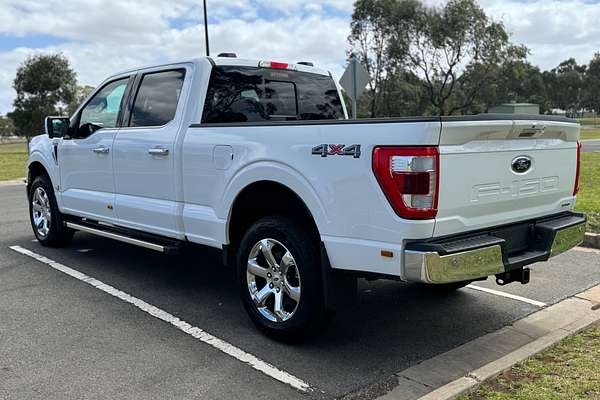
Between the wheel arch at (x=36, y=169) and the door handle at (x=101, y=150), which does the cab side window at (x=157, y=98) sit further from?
the wheel arch at (x=36, y=169)

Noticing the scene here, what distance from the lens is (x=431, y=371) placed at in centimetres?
355

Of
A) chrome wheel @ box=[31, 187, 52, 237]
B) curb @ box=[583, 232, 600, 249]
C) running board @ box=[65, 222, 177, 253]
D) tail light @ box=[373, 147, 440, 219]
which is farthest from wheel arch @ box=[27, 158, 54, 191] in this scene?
curb @ box=[583, 232, 600, 249]

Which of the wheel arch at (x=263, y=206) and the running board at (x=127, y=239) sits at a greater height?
the wheel arch at (x=263, y=206)

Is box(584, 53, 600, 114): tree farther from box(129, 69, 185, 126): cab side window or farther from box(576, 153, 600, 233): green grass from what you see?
box(129, 69, 185, 126): cab side window

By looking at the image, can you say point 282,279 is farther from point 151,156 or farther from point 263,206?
point 151,156

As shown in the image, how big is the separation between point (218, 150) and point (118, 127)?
1.67 m

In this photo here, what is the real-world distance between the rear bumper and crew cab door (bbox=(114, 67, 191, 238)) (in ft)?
7.59

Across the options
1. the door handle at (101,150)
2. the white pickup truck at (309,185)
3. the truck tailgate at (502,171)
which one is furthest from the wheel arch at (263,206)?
the door handle at (101,150)

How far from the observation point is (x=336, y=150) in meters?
3.48

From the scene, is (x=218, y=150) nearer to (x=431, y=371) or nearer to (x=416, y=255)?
(x=416, y=255)

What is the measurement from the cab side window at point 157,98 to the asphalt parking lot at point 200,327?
1.55 m

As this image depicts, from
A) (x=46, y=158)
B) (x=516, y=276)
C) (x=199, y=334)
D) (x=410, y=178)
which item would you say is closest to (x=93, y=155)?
(x=46, y=158)

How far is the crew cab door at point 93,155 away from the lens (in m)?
5.62

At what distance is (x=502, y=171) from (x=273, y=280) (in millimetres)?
1685
